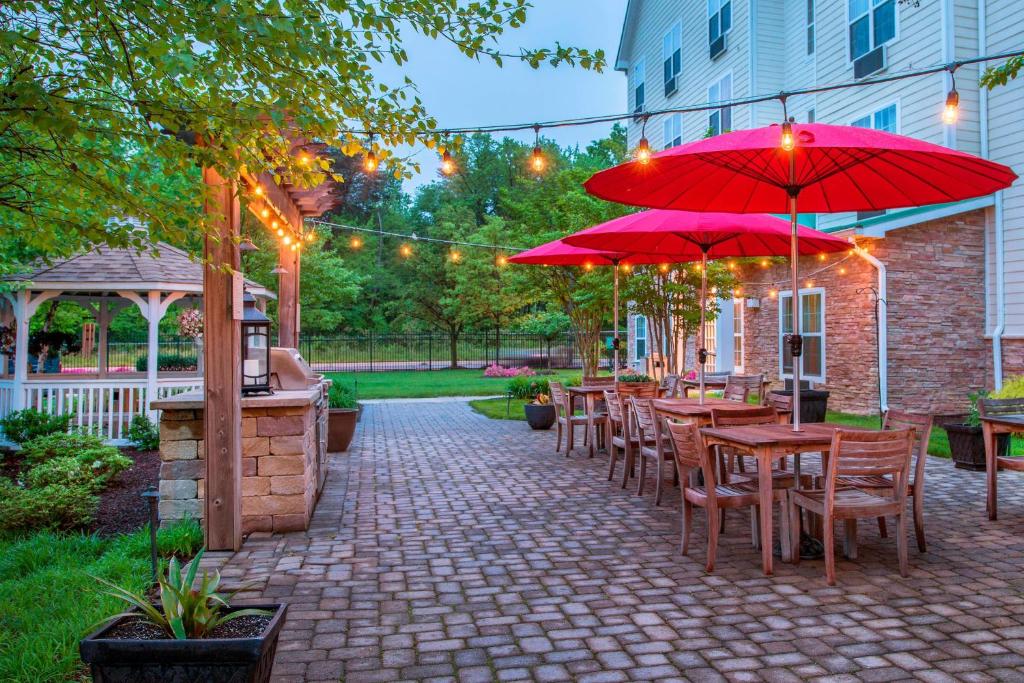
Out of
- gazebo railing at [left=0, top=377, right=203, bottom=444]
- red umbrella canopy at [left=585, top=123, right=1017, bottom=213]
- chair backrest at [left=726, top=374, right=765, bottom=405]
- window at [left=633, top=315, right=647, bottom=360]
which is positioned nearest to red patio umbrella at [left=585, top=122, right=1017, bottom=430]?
red umbrella canopy at [left=585, top=123, right=1017, bottom=213]

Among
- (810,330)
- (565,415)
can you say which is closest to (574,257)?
(565,415)

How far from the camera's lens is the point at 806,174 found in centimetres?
545

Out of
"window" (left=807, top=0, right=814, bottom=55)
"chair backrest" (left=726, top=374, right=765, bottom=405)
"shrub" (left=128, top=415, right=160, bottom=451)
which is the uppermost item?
"window" (left=807, top=0, right=814, bottom=55)

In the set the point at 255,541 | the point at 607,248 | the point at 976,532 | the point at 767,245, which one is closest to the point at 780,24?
the point at 767,245

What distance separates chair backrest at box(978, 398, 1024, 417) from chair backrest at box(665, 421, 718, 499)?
2859 mm

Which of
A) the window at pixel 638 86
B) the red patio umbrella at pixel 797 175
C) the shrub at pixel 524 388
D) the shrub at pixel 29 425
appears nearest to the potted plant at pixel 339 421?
the shrub at pixel 29 425

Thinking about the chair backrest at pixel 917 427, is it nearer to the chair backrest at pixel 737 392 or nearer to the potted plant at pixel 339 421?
the chair backrest at pixel 737 392

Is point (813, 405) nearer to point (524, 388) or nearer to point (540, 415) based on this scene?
point (540, 415)

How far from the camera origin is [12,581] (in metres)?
4.52

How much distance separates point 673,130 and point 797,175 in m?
15.1

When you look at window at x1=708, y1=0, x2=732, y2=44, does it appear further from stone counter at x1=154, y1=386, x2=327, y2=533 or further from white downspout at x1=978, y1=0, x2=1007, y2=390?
stone counter at x1=154, y1=386, x2=327, y2=533

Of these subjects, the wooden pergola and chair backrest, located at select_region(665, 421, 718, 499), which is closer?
chair backrest, located at select_region(665, 421, 718, 499)

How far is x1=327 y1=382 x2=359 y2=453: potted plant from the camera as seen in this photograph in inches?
372

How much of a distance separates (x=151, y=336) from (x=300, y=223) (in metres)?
3.12
